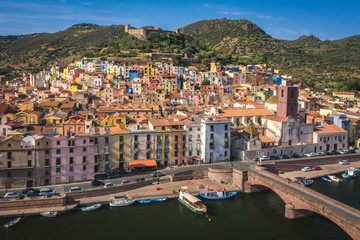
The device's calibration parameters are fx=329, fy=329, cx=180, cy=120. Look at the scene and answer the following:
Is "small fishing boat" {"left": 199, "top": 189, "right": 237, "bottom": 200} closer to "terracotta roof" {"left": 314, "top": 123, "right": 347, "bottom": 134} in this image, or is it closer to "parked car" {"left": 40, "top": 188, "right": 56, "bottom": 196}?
"parked car" {"left": 40, "top": 188, "right": 56, "bottom": 196}

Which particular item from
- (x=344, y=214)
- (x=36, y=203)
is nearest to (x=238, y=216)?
(x=344, y=214)

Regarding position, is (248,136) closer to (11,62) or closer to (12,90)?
(12,90)

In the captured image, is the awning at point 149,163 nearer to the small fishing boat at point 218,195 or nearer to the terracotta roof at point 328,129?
the small fishing boat at point 218,195

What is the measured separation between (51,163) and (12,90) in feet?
203

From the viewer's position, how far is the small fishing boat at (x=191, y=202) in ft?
119

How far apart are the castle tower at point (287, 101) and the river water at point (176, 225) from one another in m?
21.5

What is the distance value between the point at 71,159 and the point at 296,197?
26963mm

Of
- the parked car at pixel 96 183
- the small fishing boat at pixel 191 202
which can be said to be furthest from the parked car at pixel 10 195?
the small fishing boat at pixel 191 202

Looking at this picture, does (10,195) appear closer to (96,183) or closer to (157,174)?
(96,183)

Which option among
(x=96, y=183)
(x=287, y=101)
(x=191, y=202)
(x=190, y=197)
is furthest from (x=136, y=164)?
(x=287, y=101)

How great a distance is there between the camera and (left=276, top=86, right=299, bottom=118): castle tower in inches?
2233

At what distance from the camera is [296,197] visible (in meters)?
34.5

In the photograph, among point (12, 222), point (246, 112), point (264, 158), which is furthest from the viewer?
point (246, 112)

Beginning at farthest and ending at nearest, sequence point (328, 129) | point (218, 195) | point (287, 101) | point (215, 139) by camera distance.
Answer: point (328, 129), point (287, 101), point (215, 139), point (218, 195)
